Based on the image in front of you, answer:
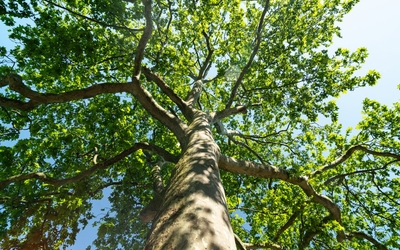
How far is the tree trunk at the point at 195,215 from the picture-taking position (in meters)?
1.69

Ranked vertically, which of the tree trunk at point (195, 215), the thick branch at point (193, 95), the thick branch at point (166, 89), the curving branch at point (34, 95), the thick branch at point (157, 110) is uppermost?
the thick branch at point (193, 95)

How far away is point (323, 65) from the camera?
8.30 metres

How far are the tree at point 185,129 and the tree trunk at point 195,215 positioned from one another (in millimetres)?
46

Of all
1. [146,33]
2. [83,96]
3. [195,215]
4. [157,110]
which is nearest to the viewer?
[195,215]

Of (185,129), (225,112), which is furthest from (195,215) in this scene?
(225,112)

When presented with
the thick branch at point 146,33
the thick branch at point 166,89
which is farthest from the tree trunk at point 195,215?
the thick branch at point 166,89

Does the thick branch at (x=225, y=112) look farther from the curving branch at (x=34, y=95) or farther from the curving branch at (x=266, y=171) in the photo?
the curving branch at (x=34, y=95)

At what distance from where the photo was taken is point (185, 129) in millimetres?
5281

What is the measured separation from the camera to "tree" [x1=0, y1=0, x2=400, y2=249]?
5.49 m

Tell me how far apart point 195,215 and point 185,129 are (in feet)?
11.1

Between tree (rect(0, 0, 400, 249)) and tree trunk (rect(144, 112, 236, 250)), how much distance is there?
5 centimetres

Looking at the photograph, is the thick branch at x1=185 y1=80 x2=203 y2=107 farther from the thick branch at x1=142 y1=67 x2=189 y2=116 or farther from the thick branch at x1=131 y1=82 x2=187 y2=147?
the thick branch at x1=131 y1=82 x2=187 y2=147

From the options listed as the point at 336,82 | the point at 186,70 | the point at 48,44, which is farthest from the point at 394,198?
the point at 48,44

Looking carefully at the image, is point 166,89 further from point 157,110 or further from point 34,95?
point 34,95
